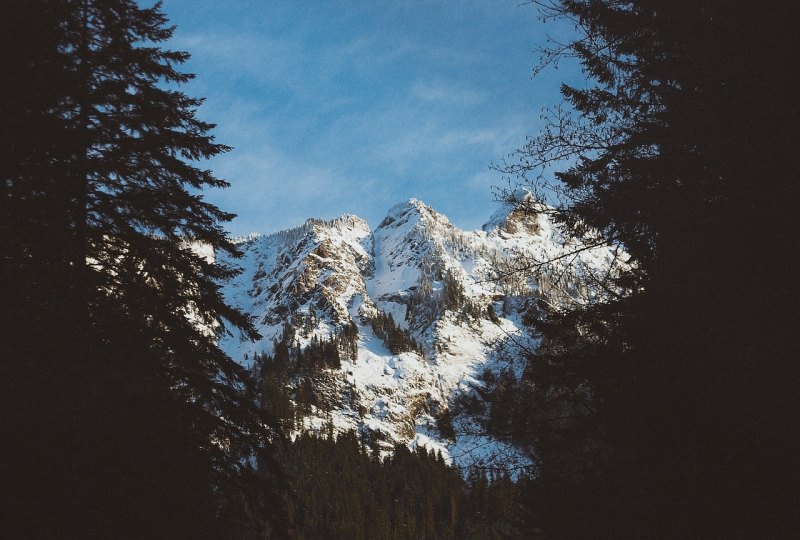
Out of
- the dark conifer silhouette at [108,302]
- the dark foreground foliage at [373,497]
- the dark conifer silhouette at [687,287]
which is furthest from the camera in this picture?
the dark foreground foliage at [373,497]

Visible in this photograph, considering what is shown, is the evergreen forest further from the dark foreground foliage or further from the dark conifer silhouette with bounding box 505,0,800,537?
the dark foreground foliage

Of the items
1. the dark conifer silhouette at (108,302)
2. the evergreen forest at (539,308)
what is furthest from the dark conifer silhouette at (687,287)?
the dark conifer silhouette at (108,302)

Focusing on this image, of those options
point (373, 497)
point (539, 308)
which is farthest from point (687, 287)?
point (373, 497)

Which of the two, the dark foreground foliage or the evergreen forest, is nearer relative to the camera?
the evergreen forest

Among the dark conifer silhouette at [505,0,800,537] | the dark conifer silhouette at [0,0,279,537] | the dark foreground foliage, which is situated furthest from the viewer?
the dark foreground foliage

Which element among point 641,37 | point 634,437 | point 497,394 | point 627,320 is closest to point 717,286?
point 627,320

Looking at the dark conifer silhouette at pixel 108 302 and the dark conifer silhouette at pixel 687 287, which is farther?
the dark conifer silhouette at pixel 108 302

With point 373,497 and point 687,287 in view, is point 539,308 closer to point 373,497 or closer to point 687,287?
point 687,287

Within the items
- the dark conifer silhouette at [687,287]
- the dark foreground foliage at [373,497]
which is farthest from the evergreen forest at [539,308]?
the dark foreground foliage at [373,497]

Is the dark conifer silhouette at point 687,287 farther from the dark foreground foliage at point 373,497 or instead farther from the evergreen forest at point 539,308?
the dark foreground foliage at point 373,497

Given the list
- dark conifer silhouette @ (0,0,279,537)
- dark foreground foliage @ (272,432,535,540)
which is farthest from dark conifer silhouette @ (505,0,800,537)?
dark foreground foliage @ (272,432,535,540)

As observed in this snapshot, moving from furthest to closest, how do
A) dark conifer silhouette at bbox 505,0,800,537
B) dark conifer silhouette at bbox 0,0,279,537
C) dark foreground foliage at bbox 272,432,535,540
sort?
1. dark foreground foliage at bbox 272,432,535,540
2. dark conifer silhouette at bbox 0,0,279,537
3. dark conifer silhouette at bbox 505,0,800,537

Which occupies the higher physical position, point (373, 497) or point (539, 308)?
point (539, 308)

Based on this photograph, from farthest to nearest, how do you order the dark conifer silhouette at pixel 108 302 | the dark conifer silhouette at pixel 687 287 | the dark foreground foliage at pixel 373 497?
the dark foreground foliage at pixel 373 497 < the dark conifer silhouette at pixel 108 302 < the dark conifer silhouette at pixel 687 287
